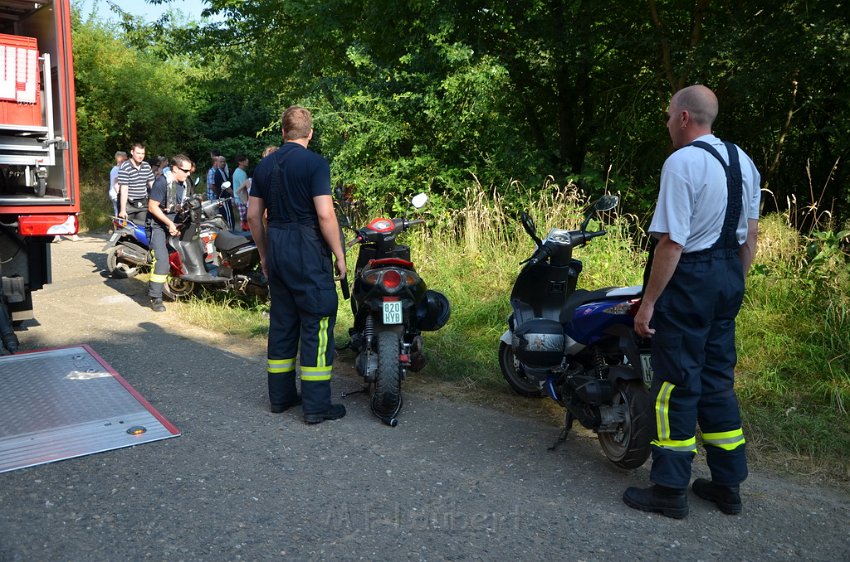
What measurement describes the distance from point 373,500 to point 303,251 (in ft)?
5.59

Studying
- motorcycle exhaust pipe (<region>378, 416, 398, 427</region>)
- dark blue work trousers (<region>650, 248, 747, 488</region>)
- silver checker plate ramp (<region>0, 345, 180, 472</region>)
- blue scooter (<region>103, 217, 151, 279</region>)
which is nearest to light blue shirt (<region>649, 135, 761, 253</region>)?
dark blue work trousers (<region>650, 248, 747, 488</region>)

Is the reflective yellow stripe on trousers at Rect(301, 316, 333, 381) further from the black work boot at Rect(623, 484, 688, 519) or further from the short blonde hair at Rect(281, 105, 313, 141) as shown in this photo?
the black work boot at Rect(623, 484, 688, 519)

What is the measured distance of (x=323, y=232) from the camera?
466 centimetres

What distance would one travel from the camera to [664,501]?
11.4 feet

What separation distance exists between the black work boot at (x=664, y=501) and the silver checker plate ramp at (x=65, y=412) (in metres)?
2.69

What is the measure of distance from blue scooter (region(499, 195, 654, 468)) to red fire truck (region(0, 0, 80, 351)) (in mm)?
4175

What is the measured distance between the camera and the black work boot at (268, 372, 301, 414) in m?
4.87

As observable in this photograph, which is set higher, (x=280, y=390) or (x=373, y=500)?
(x=280, y=390)

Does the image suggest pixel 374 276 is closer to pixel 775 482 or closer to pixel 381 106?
pixel 775 482

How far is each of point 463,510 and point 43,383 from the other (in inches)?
135

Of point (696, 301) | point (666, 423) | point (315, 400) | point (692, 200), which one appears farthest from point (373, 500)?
point (692, 200)

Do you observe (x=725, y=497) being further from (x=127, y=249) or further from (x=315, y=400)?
(x=127, y=249)

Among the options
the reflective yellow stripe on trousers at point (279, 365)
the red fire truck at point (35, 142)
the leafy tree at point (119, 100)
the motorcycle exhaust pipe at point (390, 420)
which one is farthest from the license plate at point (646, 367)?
the leafy tree at point (119, 100)

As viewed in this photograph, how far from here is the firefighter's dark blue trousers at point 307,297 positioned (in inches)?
183
